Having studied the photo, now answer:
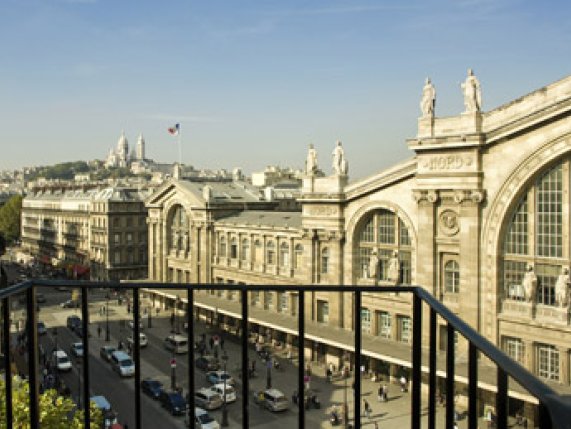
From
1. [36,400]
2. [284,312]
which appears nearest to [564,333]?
[284,312]

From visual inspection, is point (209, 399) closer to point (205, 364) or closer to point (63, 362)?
point (205, 364)

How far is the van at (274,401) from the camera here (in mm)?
36000

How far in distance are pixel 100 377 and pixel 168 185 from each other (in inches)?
1152

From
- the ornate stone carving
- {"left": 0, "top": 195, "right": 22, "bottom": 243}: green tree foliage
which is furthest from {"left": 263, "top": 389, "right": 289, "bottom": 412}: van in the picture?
{"left": 0, "top": 195, "right": 22, "bottom": 243}: green tree foliage

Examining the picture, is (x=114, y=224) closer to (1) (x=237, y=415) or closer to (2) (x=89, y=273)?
(2) (x=89, y=273)

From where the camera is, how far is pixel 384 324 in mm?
43688

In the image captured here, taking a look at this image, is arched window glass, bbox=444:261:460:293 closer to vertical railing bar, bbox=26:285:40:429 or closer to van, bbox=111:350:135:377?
van, bbox=111:350:135:377

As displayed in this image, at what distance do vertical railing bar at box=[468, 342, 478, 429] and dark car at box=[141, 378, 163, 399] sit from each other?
1397 inches

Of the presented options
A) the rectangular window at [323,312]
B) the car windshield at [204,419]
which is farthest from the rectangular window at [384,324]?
the car windshield at [204,419]

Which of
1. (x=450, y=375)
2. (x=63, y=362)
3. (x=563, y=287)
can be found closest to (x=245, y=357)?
(x=450, y=375)

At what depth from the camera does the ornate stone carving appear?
3769cm

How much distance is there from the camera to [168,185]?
67562 millimetres

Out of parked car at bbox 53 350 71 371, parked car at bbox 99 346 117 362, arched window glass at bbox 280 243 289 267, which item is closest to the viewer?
parked car at bbox 53 350 71 371

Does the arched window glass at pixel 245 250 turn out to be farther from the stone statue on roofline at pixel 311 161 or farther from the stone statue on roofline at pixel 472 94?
the stone statue on roofline at pixel 472 94
